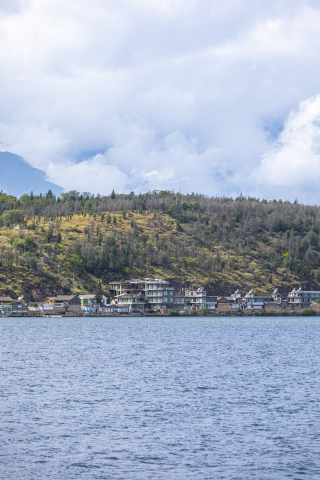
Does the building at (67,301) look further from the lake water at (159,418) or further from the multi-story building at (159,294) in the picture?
the lake water at (159,418)

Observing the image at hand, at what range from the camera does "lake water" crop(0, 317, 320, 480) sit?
77.8 ft

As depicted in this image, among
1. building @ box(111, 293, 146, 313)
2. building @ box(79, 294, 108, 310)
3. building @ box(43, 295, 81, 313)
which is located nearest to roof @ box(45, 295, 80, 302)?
building @ box(43, 295, 81, 313)

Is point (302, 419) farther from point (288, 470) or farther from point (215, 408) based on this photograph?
point (288, 470)

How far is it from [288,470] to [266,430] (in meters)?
6.32

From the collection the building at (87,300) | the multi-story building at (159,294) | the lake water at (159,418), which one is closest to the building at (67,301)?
the building at (87,300)

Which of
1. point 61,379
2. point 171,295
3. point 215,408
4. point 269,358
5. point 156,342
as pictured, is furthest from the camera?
point 171,295

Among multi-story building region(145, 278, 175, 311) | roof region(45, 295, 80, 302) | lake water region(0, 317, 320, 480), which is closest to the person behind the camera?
lake water region(0, 317, 320, 480)

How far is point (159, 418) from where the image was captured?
105ft

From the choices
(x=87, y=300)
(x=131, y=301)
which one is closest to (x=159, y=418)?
(x=87, y=300)

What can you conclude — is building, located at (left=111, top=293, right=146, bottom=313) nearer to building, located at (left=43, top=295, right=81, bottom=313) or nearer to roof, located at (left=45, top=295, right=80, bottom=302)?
building, located at (left=43, top=295, right=81, bottom=313)

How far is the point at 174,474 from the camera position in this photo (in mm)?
22766

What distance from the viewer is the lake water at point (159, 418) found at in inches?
933

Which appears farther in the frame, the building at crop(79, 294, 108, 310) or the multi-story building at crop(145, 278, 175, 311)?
the multi-story building at crop(145, 278, 175, 311)

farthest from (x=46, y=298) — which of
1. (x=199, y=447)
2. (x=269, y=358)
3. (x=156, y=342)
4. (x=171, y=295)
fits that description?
(x=199, y=447)
